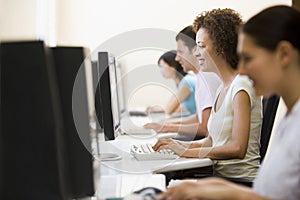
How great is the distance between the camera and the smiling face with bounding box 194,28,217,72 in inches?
90.9

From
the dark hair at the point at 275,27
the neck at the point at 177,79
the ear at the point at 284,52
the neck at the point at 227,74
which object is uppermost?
the dark hair at the point at 275,27

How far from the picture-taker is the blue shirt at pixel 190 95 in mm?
4064

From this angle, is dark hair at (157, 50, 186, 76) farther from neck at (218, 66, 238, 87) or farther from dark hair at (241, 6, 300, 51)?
dark hair at (241, 6, 300, 51)

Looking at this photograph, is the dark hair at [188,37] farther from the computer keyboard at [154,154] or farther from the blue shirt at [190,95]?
the blue shirt at [190,95]

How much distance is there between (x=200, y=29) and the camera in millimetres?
2383

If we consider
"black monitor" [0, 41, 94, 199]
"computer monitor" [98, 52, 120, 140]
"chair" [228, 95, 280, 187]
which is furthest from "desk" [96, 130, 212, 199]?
"black monitor" [0, 41, 94, 199]

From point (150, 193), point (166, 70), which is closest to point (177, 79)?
point (166, 70)

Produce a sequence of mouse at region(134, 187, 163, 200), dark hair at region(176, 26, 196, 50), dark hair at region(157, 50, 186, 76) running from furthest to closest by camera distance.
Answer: dark hair at region(157, 50, 186, 76) → dark hair at region(176, 26, 196, 50) → mouse at region(134, 187, 163, 200)

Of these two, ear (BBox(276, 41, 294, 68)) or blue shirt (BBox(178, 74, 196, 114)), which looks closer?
ear (BBox(276, 41, 294, 68))

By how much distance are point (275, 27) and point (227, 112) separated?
965 mm

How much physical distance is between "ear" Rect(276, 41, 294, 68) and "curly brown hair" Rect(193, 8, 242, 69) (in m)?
1.08

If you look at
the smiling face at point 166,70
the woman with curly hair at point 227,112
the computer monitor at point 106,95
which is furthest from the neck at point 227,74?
the smiling face at point 166,70

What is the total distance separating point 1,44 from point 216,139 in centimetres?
128

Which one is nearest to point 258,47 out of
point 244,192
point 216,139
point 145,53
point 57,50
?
point 244,192
